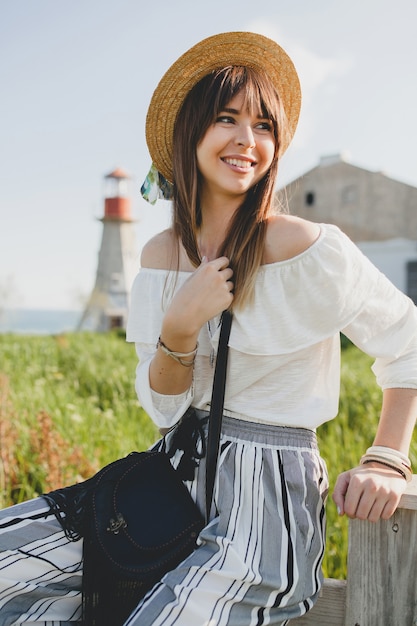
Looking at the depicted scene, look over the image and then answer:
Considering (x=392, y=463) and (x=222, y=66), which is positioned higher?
(x=222, y=66)

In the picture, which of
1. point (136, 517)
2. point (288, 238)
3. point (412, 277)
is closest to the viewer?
point (136, 517)

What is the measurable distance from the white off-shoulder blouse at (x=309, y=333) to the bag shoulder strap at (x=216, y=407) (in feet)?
0.07

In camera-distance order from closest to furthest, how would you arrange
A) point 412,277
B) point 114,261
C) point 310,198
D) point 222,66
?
point 222,66, point 412,277, point 310,198, point 114,261

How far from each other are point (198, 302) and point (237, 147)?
42cm

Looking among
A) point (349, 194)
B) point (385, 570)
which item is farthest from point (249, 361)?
point (349, 194)

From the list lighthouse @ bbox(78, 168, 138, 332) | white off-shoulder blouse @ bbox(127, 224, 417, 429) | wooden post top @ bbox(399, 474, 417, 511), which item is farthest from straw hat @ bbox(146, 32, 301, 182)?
lighthouse @ bbox(78, 168, 138, 332)

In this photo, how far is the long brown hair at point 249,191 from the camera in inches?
57.5

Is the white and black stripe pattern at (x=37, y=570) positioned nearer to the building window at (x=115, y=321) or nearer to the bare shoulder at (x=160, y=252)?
the bare shoulder at (x=160, y=252)

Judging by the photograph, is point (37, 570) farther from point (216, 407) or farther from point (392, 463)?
point (392, 463)

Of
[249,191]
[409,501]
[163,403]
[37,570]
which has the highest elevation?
[249,191]

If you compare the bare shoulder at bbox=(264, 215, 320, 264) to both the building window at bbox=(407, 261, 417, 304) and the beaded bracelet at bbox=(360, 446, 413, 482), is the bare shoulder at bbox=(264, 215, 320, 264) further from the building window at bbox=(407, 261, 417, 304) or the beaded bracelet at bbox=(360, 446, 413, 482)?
the building window at bbox=(407, 261, 417, 304)

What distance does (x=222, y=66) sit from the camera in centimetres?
158

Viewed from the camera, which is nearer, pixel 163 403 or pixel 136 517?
pixel 136 517

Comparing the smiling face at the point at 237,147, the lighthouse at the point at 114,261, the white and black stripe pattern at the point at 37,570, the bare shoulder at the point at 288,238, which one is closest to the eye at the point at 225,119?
the smiling face at the point at 237,147
